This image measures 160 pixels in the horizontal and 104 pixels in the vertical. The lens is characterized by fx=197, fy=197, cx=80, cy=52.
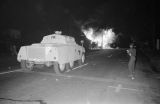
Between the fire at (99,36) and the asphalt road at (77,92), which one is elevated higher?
the fire at (99,36)

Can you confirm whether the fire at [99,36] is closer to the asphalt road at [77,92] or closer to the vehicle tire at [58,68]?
the vehicle tire at [58,68]

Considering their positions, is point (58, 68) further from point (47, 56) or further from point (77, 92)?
point (77, 92)

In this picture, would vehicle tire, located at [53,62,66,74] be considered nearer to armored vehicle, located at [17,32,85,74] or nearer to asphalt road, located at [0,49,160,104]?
armored vehicle, located at [17,32,85,74]

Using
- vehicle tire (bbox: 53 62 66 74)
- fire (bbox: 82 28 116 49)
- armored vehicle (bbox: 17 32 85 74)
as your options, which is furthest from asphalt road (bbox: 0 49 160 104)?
fire (bbox: 82 28 116 49)

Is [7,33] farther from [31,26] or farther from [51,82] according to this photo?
[51,82]

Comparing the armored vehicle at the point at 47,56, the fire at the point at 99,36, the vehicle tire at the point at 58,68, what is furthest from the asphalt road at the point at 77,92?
the fire at the point at 99,36

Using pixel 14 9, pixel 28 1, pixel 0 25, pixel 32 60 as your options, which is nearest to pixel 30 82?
pixel 32 60

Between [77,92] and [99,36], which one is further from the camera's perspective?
[99,36]

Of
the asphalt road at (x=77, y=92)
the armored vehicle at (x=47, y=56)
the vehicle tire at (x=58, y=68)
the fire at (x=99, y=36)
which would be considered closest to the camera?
the asphalt road at (x=77, y=92)

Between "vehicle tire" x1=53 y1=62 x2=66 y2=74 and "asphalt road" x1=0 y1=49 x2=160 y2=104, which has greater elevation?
"vehicle tire" x1=53 y1=62 x2=66 y2=74

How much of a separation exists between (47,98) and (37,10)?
105ft

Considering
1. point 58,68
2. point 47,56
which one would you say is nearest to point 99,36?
point 58,68

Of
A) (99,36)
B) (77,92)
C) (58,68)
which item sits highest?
(99,36)

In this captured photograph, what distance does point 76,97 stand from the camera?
21.4 ft
